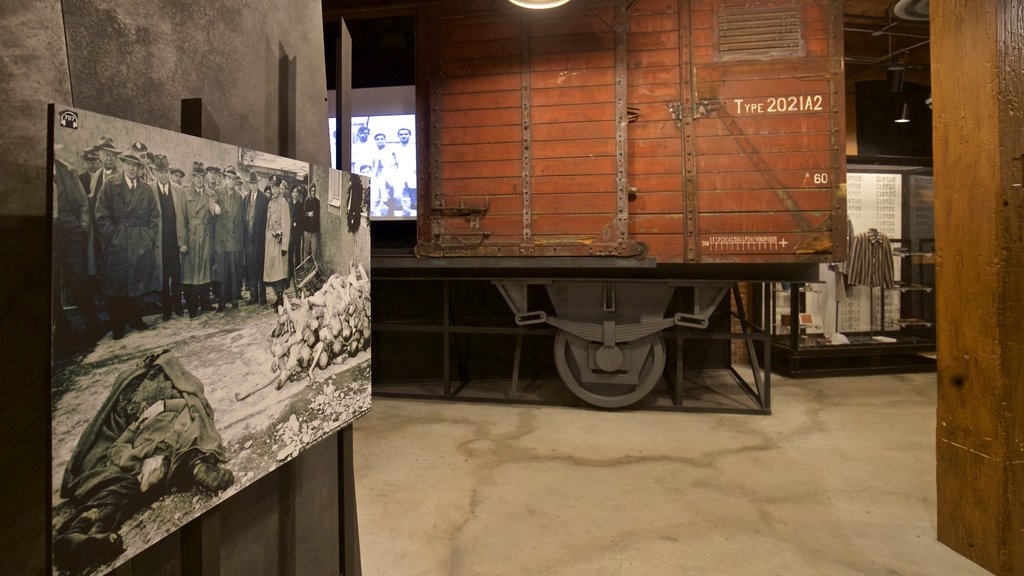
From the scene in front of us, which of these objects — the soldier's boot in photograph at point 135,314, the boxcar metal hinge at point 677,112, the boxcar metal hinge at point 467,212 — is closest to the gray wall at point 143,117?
the soldier's boot in photograph at point 135,314

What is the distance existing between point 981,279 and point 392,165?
4706mm

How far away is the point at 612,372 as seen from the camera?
15.3 ft

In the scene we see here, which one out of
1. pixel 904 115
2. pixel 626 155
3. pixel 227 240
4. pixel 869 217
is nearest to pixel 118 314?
pixel 227 240

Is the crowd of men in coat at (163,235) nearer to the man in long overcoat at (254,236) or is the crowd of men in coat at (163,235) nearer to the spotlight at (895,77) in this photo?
the man in long overcoat at (254,236)

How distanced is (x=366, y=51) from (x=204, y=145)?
18.3 ft

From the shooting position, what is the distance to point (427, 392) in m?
5.45

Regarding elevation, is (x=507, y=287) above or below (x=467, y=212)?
below

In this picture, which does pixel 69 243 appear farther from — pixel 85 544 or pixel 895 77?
pixel 895 77

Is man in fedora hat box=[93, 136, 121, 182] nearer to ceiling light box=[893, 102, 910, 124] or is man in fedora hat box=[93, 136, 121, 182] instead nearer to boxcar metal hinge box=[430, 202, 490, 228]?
boxcar metal hinge box=[430, 202, 490, 228]

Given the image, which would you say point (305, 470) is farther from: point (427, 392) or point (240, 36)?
point (427, 392)

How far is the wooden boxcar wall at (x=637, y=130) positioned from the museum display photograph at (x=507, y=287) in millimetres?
26

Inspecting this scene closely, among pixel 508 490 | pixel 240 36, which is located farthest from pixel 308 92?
pixel 508 490

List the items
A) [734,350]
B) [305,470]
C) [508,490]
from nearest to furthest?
[305,470], [508,490], [734,350]

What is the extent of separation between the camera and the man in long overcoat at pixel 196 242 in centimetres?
100
